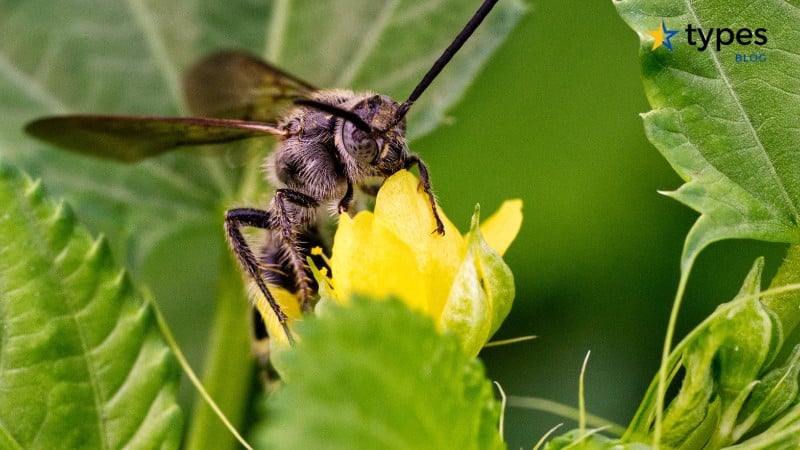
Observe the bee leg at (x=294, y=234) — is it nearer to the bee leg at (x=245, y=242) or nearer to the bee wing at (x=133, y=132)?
the bee leg at (x=245, y=242)

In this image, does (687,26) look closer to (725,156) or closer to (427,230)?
(725,156)

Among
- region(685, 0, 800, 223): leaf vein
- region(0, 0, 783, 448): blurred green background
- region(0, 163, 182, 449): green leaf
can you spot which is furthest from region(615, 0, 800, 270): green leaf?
region(0, 0, 783, 448): blurred green background

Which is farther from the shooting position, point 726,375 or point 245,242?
point 245,242

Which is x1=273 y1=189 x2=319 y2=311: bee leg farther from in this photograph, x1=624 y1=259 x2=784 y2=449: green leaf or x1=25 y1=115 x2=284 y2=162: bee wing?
x1=624 y1=259 x2=784 y2=449: green leaf

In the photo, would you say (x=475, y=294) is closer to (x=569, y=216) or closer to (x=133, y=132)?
(x=133, y=132)

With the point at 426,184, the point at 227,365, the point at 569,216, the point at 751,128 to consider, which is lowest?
the point at 227,365

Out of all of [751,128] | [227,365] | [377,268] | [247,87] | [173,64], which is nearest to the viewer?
[377,268]

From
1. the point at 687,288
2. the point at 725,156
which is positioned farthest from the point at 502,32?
the point at 725,156

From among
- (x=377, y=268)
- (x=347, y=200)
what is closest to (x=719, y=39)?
(x=377, y=268)

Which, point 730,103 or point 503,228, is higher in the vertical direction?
point 730,103
